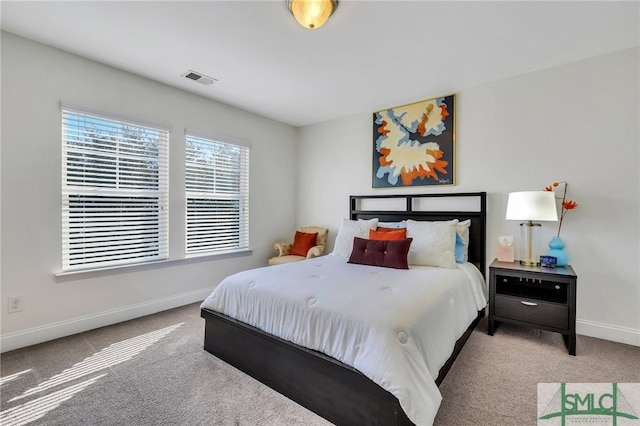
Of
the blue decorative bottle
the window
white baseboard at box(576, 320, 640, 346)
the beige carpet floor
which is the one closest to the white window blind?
the window

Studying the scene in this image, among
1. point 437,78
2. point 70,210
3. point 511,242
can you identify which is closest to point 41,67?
point 70,210

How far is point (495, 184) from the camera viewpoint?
3.13 m

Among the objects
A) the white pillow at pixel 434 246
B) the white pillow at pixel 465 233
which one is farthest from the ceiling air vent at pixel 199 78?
the white pillow at pixel 465 233

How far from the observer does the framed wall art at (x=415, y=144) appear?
11.2 ft

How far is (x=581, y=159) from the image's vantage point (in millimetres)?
2701

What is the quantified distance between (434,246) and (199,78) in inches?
119

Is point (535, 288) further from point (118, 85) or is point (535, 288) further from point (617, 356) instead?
point (118, 85)

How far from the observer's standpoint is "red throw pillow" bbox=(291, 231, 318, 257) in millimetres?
4207

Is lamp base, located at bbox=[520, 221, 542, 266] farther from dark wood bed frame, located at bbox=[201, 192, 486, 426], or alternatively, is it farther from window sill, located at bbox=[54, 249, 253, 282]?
window sill, located at bbox=[54, 249, 253, 282]

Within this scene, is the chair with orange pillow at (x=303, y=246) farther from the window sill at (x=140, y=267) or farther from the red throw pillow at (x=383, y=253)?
the red throw pillow at (x=383, y=253)

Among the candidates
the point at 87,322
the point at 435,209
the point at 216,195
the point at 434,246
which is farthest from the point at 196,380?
the point at 435,209

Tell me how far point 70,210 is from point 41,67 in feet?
4.12

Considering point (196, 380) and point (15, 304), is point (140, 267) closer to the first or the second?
point (15, 304)

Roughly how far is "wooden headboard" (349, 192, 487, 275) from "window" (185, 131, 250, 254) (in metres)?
1.62
